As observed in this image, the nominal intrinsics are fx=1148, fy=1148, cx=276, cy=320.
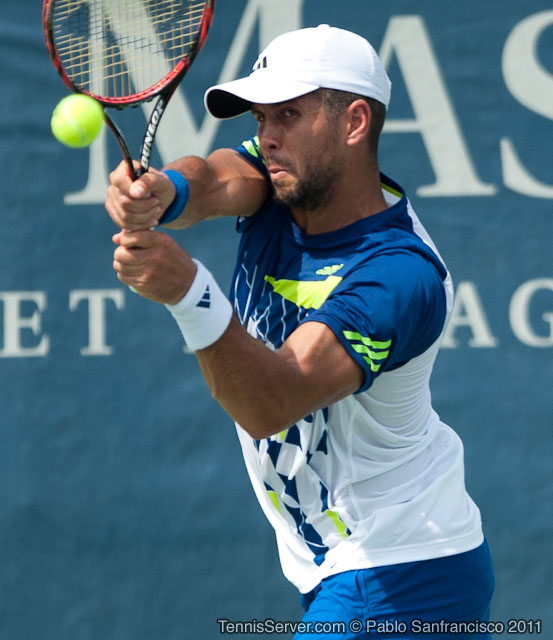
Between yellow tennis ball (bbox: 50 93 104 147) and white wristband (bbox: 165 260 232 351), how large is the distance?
303mm

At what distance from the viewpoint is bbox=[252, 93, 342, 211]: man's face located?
7.88 ft

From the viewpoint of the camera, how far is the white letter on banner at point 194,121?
3793 mm

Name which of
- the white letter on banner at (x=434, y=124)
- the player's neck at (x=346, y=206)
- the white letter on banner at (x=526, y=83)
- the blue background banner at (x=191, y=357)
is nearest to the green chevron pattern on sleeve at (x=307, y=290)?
the player's neck at (x=346, y=206)

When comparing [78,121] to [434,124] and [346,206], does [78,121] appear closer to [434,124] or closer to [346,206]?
[346,206]

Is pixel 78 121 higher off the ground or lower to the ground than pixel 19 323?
higher

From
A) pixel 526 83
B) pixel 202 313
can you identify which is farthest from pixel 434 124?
pixel 202 313

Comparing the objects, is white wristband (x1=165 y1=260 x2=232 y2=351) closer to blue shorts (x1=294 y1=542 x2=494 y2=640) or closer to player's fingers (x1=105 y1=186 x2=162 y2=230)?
player's fingers (x1=105 y1=186 x2=162 y2=230)

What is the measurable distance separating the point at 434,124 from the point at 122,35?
1080mm

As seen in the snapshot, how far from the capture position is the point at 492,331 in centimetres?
382

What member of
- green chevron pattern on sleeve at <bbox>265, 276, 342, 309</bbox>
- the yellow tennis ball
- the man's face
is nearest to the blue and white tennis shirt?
green chevron pattern on sleeve at <bbox>265, 276, 342, 309</bbox>

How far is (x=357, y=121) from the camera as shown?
2.45 meters

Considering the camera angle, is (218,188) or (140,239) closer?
(140,239)

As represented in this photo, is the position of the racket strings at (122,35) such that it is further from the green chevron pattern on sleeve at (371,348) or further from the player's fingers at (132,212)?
the green chevron pattern on sleeve at (371,348)

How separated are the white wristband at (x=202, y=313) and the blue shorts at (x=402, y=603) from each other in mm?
759
